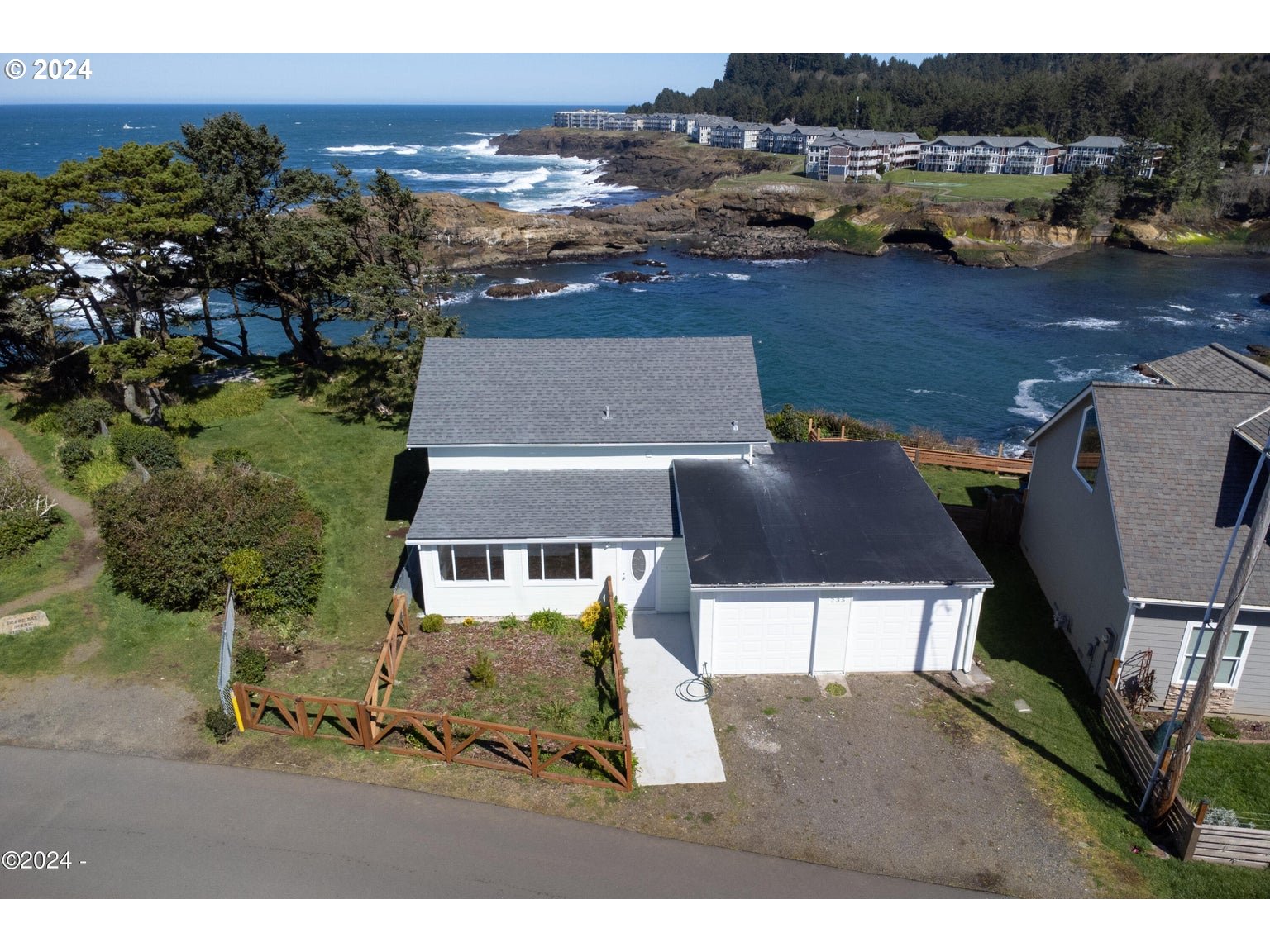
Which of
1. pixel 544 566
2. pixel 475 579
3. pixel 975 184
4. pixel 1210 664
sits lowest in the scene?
pixel 475 579

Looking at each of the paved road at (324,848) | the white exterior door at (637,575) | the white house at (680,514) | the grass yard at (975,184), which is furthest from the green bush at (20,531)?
the grass yard at (975,184)

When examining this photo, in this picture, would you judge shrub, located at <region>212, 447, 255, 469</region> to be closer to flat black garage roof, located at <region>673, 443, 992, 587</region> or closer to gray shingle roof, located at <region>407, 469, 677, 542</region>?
gray shingle roof, located at <region>407, 469, 677, 542</region>

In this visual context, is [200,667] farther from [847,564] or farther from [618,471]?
[847,564]

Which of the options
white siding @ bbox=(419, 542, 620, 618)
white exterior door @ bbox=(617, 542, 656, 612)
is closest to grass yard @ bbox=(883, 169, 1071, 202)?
white exterior door @ bbox=(617, 542, 656, 612)

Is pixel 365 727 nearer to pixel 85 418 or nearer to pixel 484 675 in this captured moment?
pixel 484 675

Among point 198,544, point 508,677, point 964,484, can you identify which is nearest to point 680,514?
point 508,677

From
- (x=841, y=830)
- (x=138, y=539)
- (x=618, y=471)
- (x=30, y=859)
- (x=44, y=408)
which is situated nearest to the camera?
(x=30, y=859)

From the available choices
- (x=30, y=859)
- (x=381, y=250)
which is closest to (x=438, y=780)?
(x=30, y=859)
